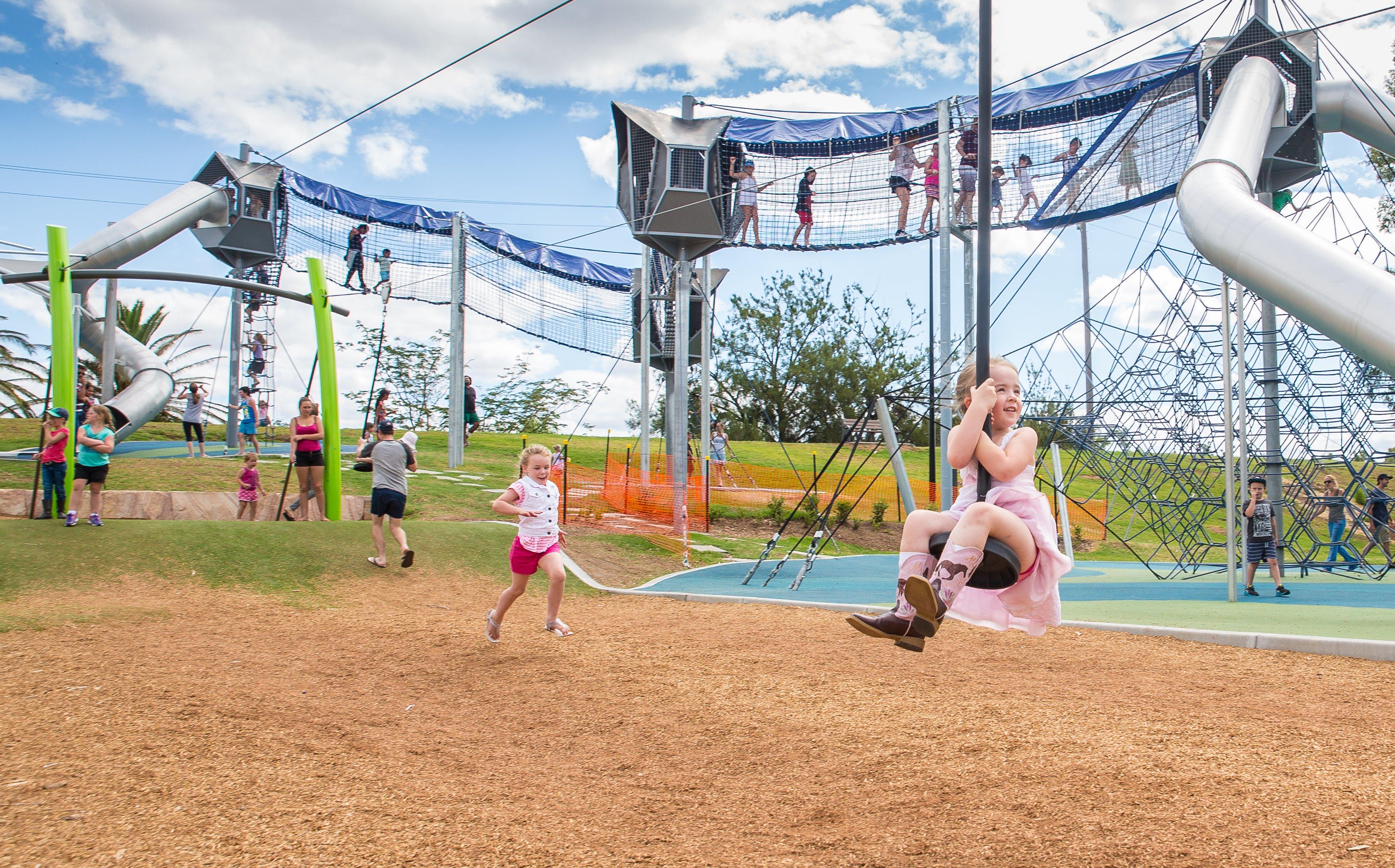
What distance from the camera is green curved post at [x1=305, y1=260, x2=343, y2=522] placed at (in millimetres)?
13227

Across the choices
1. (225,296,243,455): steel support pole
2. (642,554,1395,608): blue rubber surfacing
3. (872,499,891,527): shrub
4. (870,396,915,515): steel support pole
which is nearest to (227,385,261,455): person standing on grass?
(225,296,243,455): steel support pole

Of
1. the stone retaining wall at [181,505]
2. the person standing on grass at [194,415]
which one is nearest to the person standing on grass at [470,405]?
the person standing on grass at [194,415]

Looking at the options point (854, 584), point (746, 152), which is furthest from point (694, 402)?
point (854, 584)

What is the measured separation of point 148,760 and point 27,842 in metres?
0.89

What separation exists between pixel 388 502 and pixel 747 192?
30.1 feet

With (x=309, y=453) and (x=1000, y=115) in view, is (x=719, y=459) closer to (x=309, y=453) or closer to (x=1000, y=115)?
(x=1000, y=115)

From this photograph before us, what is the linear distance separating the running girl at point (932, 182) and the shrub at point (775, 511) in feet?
26.8

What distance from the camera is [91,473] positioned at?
35.9 ft

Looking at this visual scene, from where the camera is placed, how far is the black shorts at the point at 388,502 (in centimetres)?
1112

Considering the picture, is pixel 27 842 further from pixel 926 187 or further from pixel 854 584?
pixel 926 187

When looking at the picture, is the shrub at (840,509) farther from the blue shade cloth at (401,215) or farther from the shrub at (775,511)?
the blue shade cloth at (401,215)

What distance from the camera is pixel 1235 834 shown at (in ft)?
11.8

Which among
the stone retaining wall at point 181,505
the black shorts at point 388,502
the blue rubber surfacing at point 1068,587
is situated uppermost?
the black shorts at point 388,502

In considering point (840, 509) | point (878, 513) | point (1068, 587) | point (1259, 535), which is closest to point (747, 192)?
point (840, 509)
